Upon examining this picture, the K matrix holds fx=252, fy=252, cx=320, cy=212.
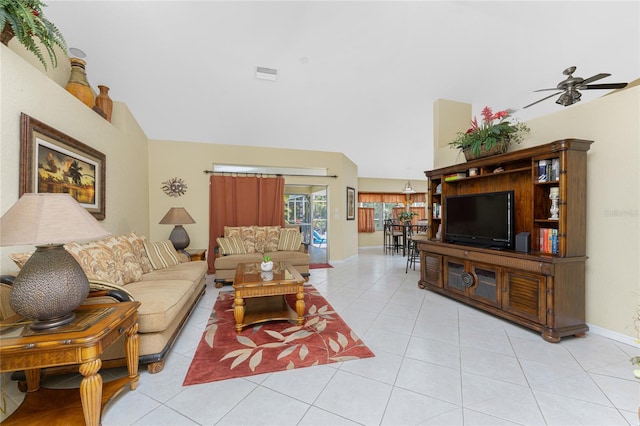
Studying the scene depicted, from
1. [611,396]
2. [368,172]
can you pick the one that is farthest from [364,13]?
[368,172]

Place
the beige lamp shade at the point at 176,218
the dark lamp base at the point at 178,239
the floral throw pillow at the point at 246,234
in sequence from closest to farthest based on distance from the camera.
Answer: the beige lamp shade at the point at 176,218, the dark lamp base at the point at 178,239, the floral throw pillow at the point at 246,234

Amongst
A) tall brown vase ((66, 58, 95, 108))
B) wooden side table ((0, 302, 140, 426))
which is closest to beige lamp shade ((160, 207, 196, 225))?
tall brown vase ((66, 58, 95, 108))

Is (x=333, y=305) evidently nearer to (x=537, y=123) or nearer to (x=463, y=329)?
(x=463, y=329)

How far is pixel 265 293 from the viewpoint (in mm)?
2619

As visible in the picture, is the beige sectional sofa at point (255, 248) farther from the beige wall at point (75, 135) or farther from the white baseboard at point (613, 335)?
the white baseboard at point (613, 335)

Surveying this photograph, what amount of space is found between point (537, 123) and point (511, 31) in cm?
111

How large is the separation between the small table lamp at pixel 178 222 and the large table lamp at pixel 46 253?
295cm

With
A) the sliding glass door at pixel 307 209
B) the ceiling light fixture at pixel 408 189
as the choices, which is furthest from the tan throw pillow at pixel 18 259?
the ceiling light fixture at pixel 408 189

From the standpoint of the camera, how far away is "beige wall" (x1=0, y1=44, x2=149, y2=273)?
176 centimetres

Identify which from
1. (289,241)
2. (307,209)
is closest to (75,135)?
(289,241)

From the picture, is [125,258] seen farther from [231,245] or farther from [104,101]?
[104,101]

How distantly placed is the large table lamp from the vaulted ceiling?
8.18ft

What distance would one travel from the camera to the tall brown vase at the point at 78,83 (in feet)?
8.68

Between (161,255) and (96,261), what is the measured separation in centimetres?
114
